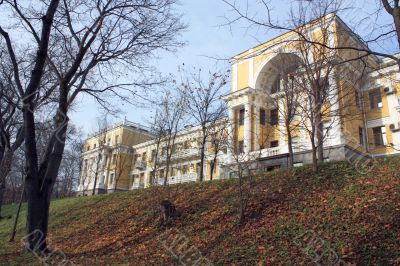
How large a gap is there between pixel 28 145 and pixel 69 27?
4662 mm

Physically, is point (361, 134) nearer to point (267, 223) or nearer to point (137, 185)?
point (267, 223)

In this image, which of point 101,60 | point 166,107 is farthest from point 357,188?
point 166,107

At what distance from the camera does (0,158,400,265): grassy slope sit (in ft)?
24.3

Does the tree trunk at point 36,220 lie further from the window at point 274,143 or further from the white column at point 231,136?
the window at point 274,143

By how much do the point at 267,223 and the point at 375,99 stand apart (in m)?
24.9

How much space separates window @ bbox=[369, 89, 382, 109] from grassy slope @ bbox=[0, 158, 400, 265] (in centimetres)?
1887

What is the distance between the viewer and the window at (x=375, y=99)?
2928 centimetres

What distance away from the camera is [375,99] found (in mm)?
29594

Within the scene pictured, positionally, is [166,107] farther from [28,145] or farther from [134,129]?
[134,129]

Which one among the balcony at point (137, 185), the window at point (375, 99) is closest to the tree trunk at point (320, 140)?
the window at point (375, 99)

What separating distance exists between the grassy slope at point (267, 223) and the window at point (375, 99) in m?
18.9

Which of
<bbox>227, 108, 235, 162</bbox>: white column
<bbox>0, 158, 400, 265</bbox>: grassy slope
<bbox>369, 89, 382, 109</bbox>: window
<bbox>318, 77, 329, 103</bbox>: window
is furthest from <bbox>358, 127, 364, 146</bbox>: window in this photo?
<bbox>0, 158, 400, 265</bbox>: grassy slope

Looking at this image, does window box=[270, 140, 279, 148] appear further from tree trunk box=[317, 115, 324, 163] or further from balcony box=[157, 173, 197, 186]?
tree trunk box=[317, 115, 324, 163]

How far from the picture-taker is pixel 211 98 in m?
23.6
